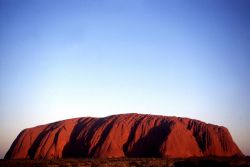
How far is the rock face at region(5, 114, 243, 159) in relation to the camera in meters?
58.9

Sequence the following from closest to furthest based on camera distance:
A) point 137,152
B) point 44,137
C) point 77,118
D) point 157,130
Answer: point 137,152, point 157,130, point 44,137, point 77,118

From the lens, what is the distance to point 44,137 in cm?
6881

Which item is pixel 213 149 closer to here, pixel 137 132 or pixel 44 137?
pixel 137 132

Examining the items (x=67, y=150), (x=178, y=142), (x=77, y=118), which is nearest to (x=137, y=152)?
(x=178, y=142)

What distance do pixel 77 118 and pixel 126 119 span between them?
14769 mm

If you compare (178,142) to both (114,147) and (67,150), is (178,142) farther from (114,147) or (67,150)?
(67,150)

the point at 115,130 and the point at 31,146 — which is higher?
the point at 115,130

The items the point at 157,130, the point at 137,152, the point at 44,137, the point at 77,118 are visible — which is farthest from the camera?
the point at 77,118

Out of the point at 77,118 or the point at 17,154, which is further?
the point at 77,118

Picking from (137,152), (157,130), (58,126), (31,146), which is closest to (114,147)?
(137,152)

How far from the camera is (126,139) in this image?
63.1 metres

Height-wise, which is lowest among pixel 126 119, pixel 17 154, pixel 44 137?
pixel 17 154

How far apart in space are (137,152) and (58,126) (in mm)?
23610

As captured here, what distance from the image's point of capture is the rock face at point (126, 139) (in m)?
58.9
